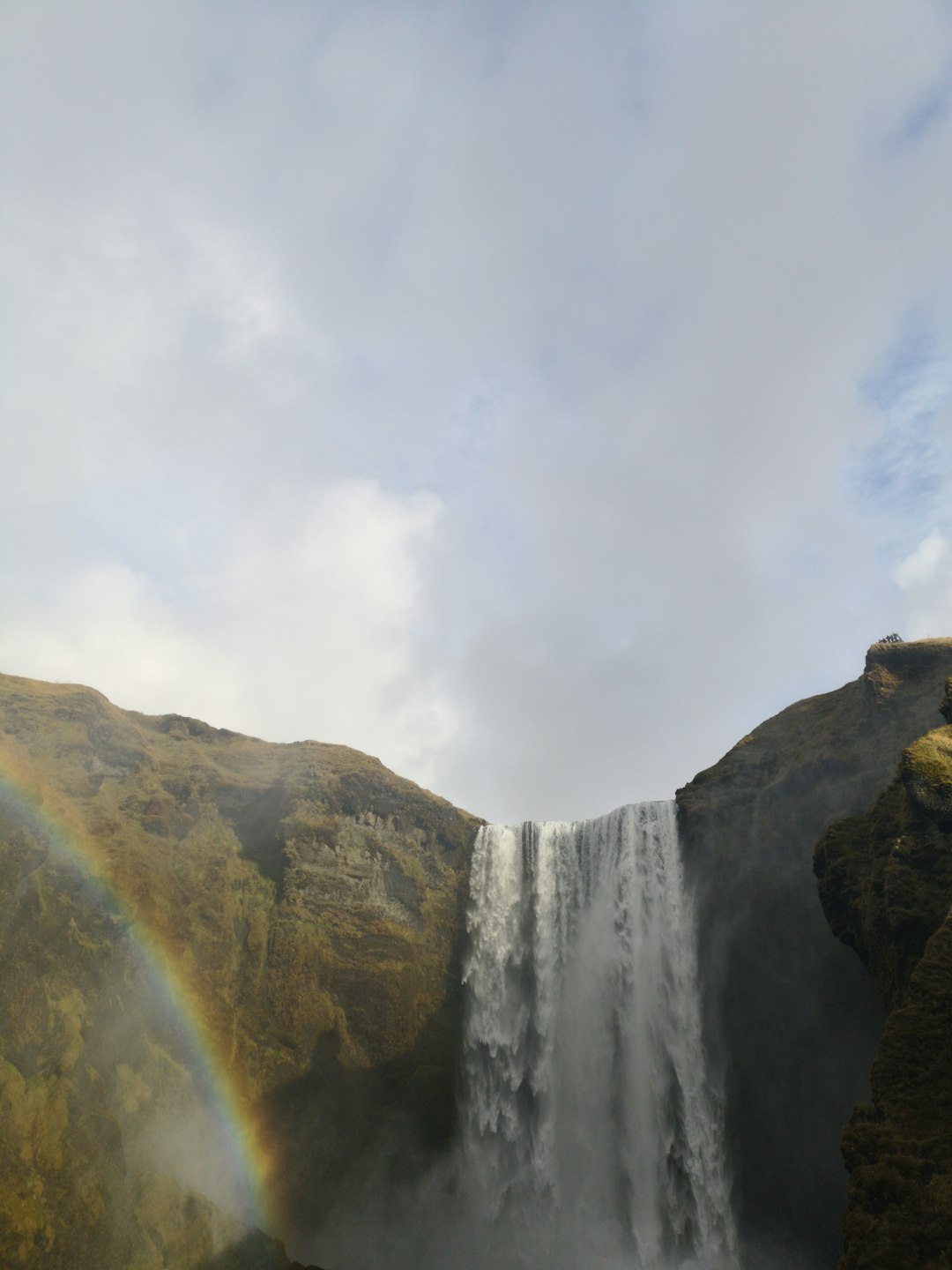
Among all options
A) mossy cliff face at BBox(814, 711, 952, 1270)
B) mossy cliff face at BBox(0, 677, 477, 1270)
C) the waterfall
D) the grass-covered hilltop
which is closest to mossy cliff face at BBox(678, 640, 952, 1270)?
the grass-covered hilltop

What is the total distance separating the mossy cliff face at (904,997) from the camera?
1267 cm

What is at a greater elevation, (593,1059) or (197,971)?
(197,971)

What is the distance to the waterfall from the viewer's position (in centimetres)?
3384

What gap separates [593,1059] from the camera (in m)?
39.7

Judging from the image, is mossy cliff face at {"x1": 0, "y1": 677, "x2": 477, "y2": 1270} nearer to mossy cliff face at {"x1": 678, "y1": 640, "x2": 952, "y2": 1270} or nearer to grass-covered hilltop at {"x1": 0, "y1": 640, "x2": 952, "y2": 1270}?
grass-covered hilltop at {"x1": 0, "y1": 640, "x2": 952, "y2": 1270}

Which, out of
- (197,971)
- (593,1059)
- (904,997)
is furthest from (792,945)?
(197,971)

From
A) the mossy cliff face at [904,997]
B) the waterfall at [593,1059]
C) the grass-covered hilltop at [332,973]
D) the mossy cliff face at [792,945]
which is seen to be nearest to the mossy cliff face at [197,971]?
the grass-covered hilltop at [332,973]

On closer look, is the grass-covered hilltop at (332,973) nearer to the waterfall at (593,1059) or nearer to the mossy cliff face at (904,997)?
the mossy cliff face at (904,997)

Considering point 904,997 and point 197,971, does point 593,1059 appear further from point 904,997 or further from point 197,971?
point 904,997

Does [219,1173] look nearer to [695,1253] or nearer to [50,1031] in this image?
[50,1031]

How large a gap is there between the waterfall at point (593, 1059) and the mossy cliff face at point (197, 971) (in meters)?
3.02

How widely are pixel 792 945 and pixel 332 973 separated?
24521 mm

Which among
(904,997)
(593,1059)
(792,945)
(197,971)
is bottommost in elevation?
(593,1059)

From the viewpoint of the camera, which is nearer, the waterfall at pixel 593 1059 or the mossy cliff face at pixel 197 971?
the mossy cliff face at pixel 197 971
